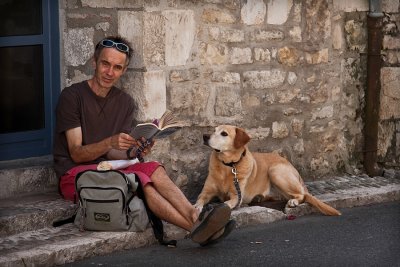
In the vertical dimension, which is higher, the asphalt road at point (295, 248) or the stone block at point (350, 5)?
the stone block at point (350, 5)

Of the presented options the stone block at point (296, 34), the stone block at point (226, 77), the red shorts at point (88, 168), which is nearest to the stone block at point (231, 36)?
the stone block at point (226, 77)

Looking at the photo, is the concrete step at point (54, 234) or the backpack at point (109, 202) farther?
the backpack at point (109, 202)

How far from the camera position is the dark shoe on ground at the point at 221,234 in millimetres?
7191

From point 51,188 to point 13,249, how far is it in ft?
4.39

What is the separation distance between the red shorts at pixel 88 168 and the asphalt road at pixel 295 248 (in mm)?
508

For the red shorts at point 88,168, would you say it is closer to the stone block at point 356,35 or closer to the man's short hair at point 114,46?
the man's short hair at point 114,46

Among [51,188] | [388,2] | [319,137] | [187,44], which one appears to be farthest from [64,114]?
[388,2]

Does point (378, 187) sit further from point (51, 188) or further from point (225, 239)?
point (51, 188)

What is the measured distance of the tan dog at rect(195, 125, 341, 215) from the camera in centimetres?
828

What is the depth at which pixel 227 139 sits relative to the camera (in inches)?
326


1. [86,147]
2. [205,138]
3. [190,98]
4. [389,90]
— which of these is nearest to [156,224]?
[86,147]

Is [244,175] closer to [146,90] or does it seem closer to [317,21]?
[146,90]

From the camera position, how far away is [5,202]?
764 centimetres

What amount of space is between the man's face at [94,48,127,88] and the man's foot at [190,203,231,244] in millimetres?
1264
